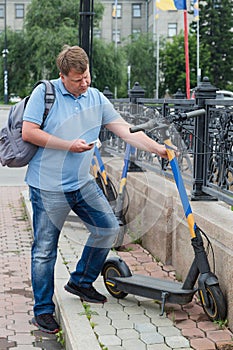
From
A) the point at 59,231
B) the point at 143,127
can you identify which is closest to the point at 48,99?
the point at 143,127

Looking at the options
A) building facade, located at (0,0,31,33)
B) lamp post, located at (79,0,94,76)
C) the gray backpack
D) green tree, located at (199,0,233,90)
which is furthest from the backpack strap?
building facade, located at (0,0,31,33)

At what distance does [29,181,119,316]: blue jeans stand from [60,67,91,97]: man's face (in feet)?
2.28

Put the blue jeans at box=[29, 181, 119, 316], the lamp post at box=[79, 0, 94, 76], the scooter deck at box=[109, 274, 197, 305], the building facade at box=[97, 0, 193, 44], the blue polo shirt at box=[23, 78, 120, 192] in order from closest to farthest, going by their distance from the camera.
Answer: the blue polo shirt at box=[23, 78, 120, 192] → the blue jeans at box=[29, 181, 119, 316] → the scooter deck at box=[109, 274, 197, 305] → the lamp post at box=[79, 0, 94, 76] → the building facade at box=[97, 0, 193, 44]

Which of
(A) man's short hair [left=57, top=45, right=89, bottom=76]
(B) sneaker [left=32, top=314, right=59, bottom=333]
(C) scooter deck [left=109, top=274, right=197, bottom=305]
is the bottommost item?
(B) sneaker [left=32, top=314, right=59, bottom=333]

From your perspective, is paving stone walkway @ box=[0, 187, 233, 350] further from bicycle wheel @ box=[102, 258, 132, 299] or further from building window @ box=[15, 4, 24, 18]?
building window @ box=[15, 4, 24, 18]

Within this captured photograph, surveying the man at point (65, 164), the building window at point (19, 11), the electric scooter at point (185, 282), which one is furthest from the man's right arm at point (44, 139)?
the building window at point (19, 11)

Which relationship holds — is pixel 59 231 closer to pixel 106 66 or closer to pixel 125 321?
pixel 125 321

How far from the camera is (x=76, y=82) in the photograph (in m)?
4.88

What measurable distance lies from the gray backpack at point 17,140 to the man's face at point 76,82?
112mm

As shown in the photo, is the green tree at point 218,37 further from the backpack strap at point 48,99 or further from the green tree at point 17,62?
the backpack strap at point 48,99

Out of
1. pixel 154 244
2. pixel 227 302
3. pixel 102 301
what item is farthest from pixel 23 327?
pixel 154 244

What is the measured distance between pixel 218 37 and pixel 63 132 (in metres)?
69.9

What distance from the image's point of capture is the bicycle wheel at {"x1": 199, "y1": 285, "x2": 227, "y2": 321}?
4.90m

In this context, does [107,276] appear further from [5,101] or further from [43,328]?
[5,101]
